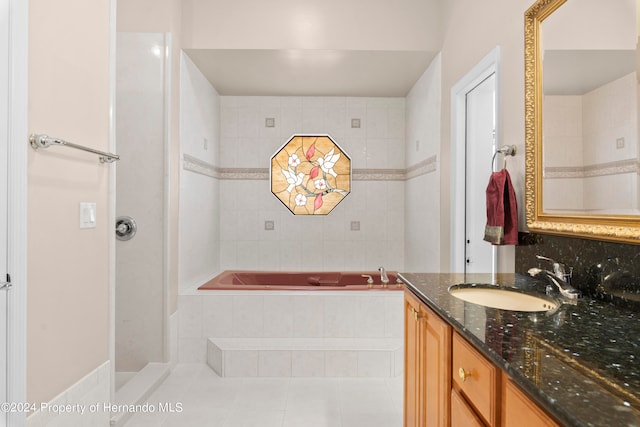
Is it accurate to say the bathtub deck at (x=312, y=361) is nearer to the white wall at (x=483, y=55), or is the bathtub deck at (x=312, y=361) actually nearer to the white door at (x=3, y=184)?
the white wall at (x=483, y=55)

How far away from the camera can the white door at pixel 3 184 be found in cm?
118

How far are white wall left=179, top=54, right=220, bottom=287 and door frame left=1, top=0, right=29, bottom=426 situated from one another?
160 centimetres

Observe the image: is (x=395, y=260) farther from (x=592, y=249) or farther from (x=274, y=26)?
(x=592, y=249)

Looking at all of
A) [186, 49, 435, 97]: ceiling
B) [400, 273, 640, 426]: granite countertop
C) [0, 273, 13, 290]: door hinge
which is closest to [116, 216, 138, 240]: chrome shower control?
[186, 49, 435, 97]: ceiling

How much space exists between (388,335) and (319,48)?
2183 millimetres

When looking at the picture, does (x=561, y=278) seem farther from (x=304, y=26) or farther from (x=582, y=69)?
(x=304, y=26)

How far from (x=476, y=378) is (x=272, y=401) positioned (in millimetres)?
1672

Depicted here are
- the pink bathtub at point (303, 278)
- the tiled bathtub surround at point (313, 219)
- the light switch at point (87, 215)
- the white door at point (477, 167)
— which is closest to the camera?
the light switch at point (87, 215)

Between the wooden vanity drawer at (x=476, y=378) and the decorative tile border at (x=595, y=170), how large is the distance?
28.8 inches

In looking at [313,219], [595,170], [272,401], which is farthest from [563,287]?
[313,219]

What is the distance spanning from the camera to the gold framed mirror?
1146 millimetres

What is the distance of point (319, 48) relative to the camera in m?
2.86

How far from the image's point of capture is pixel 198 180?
329 cm

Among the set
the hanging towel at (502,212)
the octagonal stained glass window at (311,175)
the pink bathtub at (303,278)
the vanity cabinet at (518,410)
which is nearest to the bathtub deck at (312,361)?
the pink bathtub at (303,278)
